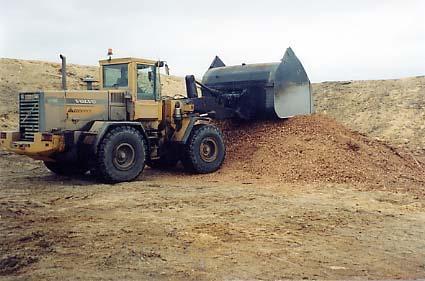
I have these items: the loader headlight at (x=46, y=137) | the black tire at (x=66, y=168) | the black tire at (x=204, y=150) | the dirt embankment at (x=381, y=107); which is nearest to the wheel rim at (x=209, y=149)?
the black tire at (x=204, y=150)

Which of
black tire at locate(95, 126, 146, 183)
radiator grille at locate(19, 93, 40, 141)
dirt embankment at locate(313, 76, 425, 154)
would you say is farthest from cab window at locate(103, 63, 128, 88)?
dirt embankment at locate(313, 76, 425, 154)

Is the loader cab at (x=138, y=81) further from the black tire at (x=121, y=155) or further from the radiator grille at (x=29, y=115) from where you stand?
the radiator grille at (x=29, y=115)

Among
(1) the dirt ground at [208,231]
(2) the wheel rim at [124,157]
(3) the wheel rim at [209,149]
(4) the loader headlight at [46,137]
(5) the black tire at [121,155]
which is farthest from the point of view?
(3) the wheel rim at [209,149]

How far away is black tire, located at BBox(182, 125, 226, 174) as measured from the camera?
13203mm

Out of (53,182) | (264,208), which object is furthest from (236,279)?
(53,182)

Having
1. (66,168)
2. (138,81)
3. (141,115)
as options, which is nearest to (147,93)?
(138,81)

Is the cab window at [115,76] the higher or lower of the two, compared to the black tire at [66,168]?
higher

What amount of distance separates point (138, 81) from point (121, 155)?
5.74 feet

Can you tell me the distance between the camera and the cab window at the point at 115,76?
12.7m

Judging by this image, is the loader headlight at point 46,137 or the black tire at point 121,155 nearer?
the loader headlight at point 46,137

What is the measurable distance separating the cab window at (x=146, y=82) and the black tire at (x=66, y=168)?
6.79 feet

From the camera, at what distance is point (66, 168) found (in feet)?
42.8

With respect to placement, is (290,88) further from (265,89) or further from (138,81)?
(138,81)

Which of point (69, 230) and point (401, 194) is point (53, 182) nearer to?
point (69, 230)
